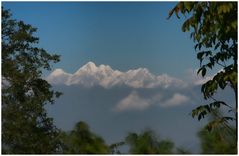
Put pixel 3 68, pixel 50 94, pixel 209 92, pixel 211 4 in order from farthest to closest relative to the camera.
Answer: pixel 50 94, pixel 3 68, pixel 209 92, pixel 211 4

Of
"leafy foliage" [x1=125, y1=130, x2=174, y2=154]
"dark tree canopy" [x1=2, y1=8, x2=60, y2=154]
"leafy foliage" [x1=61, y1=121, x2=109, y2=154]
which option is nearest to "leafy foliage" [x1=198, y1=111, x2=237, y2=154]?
"leafy foliage" [x1=125, y1=130, x2=174, y2=154]

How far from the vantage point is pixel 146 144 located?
2.51 meters

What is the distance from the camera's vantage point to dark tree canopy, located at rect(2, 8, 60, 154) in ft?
21.0

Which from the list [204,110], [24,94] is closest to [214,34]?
[204,110]

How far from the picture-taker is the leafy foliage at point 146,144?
2508 millimetres

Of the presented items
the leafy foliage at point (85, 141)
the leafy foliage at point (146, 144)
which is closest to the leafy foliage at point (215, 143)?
the leafy foliage at point (146, 144)

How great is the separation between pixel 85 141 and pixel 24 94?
4792mm

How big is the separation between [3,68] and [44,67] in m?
0.83

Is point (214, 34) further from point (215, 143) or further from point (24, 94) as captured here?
point (24, 94)

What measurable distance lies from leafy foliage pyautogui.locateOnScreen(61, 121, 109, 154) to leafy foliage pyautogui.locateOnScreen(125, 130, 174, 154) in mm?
193

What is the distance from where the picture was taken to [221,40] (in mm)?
3555

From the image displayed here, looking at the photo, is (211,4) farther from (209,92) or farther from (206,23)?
(209,92)

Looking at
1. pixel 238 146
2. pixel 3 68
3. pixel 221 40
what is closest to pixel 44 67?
pixel 3 68

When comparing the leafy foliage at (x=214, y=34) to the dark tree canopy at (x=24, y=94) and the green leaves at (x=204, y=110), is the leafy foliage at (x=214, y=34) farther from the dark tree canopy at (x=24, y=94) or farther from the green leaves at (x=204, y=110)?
the dark tree canopy at (x=24, y=94)
